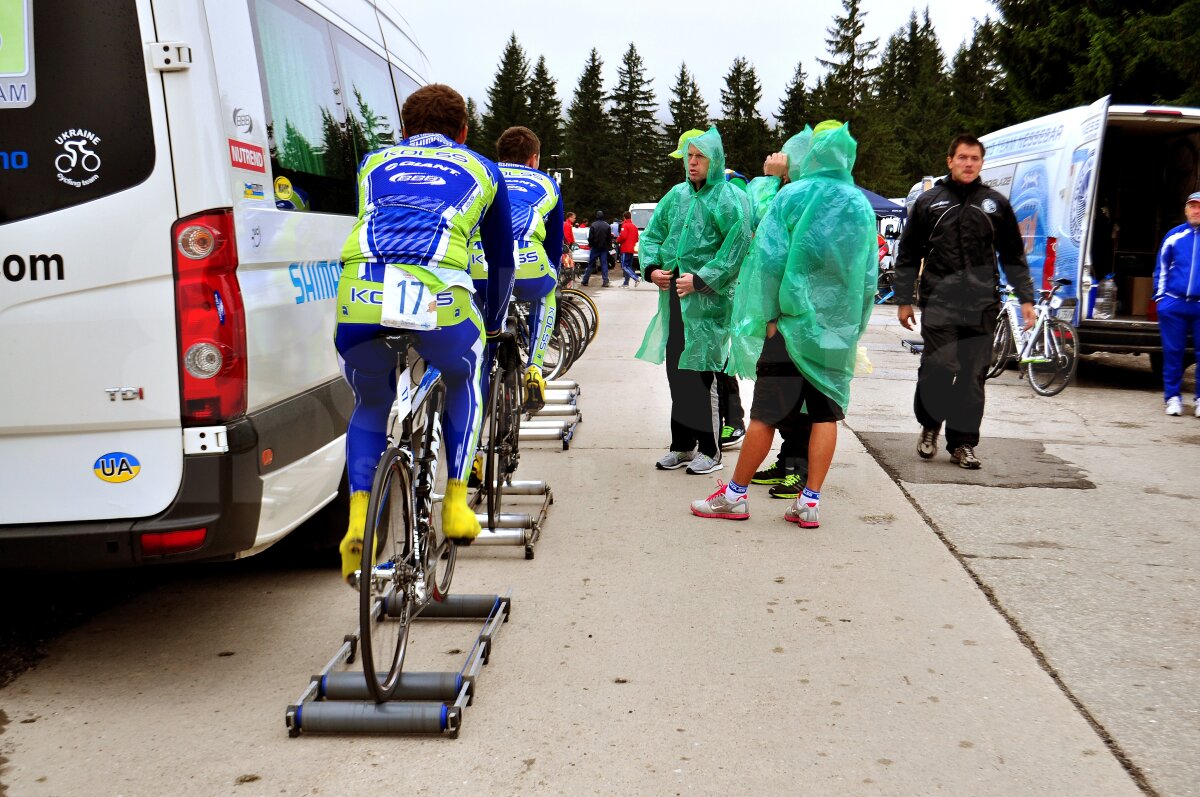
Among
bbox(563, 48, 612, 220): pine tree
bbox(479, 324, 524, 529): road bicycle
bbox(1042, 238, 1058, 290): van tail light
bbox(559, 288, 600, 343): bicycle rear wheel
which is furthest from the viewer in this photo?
bbox(563, 48, 612, 220): pine tree

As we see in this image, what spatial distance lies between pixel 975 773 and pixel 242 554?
2.30 m

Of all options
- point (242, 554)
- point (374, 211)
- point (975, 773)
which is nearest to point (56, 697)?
point (242, 554)

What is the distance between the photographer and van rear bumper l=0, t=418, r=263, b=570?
130 inches

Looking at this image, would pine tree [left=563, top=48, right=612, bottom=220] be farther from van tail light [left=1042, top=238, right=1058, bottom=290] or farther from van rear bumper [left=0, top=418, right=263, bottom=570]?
van rear bumper [left=0, top=418, right=263, bottom=570]

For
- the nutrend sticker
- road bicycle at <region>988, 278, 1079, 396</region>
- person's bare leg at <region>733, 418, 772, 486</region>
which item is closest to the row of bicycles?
the nutrend sticker

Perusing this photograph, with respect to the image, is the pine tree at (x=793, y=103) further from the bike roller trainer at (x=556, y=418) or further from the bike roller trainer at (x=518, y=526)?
the bike roller trainer at (x=518, y=526)

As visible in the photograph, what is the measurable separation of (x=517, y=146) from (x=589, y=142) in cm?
9185

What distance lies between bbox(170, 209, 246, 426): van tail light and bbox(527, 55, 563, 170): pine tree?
9031 cm

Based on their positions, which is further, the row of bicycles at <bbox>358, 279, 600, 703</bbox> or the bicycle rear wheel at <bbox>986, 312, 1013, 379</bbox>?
the bicycle rear wheel at <bbox>986, 312, 1013, 379</bbox>

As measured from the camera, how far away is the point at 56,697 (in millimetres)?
3574

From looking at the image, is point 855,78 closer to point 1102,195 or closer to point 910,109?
point 910,109

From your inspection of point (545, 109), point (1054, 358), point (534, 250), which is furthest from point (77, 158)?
point (545, 109)

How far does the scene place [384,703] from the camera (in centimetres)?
332

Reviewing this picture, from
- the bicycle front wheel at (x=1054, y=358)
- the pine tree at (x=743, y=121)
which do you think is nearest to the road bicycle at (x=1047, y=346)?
the bicycle front wheel at (x=1054, y=358)
